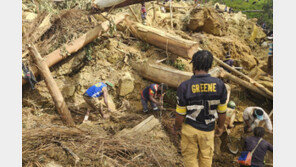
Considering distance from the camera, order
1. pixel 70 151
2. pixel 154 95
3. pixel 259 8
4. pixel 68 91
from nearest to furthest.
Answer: pixel 70 151 → pixel 154 95 → pixel 68 91 → pixel 259 8

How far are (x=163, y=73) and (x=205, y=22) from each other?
4974 mm

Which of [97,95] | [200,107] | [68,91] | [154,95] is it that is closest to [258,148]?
[200,107]

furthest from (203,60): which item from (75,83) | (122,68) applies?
(75,83)

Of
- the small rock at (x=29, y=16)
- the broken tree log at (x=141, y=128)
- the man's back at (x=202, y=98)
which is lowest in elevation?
the broken tree log at (x=141, y=128)

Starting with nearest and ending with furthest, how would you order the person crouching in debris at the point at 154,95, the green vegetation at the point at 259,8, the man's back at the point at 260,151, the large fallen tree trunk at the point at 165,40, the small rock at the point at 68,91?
the man's back at the point at 260,151 → the person crouching in debris at the point at 154,95 → the small rock at the point at 68,91 → the large fallen tree trunk at the point at 165,40 → the green vegetation at the point at 259,8

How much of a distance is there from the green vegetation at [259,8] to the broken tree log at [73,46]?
63.4 ft

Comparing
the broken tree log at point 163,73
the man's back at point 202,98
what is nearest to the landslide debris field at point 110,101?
the broken tree log at point 163,73

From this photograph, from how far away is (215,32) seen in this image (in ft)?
27.8

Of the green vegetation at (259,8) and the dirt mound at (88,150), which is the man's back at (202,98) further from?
the green vegetation at (259,8)

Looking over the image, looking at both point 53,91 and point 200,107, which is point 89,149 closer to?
point 200,107

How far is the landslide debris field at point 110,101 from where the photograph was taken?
2379mm

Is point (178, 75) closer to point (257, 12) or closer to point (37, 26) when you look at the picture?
point (37, 26)

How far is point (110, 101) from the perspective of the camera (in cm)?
482

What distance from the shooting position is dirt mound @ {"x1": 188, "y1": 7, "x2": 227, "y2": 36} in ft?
25.4
